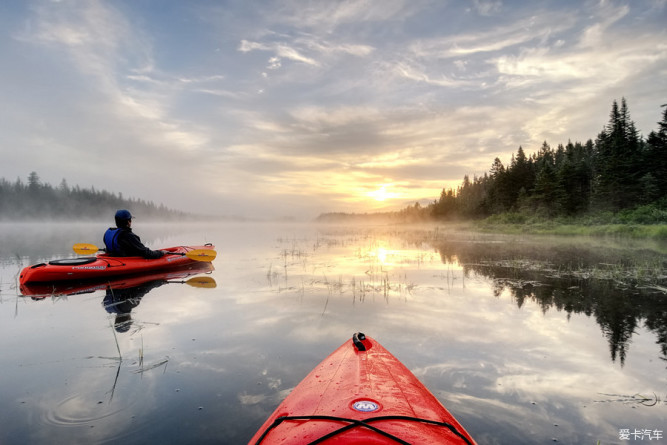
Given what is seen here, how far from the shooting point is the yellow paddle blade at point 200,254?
46.5ft

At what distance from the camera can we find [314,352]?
563cm

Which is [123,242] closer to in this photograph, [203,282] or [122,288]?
[122,288]

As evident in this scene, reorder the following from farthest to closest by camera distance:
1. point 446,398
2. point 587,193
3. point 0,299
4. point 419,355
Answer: point 587,193 → point 0,299 → point 419,355 → point 446,398

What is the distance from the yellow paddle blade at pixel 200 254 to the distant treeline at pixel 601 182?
35663mm

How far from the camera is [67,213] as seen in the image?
103 m

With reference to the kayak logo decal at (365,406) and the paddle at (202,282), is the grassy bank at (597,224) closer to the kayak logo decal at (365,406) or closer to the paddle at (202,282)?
the paddle at (202,282)

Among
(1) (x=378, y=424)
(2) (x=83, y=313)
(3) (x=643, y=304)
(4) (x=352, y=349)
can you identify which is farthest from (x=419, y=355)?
(2) (x=83, y=313)

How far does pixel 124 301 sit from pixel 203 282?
284cm

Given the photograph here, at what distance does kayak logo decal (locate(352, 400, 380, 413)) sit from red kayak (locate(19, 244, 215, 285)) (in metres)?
12.0

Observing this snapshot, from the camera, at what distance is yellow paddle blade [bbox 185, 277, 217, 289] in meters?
11.2

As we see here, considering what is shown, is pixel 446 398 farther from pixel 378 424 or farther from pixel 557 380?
pixel 378 424

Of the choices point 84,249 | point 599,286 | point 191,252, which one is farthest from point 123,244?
point 599,286

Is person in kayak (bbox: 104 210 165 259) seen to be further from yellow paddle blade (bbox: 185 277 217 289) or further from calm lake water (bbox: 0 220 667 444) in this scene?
yellow paddle blade (bbox: 185 277 217 289)

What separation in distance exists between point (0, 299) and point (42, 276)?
1697mm
